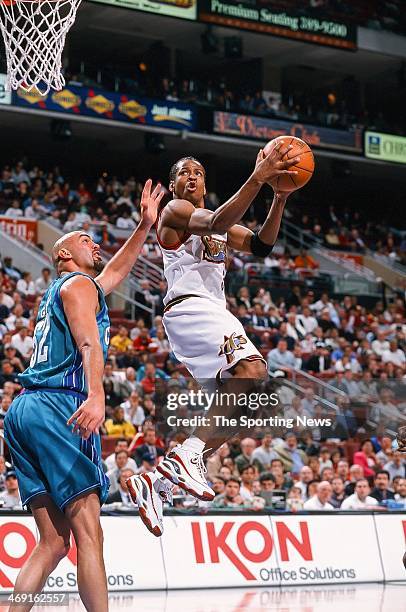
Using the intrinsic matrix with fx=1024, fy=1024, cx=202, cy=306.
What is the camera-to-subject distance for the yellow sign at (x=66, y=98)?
2236 centimetres

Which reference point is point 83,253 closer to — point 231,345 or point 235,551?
point 231,345

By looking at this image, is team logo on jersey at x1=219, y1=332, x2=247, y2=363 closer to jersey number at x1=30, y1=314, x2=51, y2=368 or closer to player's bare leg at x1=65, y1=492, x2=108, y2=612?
jersey number at x1=30, y1=314, x2=51, y2=368

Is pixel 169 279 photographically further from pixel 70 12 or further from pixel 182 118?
pixel 182 118

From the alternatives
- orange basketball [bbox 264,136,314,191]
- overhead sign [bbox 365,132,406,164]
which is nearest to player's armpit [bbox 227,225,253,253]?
orange basketball [bbox 264,136,314,191]

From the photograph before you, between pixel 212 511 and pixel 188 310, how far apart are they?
4.94m

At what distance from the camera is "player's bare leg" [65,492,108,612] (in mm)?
5102

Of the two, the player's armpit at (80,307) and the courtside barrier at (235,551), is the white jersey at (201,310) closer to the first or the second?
the player's armpit at (80,307)

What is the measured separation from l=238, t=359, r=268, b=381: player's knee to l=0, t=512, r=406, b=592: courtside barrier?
4.23m

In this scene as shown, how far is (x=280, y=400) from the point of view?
1102 centimetres

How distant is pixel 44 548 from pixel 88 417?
0.73 metres

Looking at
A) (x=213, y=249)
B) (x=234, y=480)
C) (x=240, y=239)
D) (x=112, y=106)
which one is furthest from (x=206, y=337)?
(x=112, y=106)

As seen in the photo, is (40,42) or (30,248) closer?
(40,42)

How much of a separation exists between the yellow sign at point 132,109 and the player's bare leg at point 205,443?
17580 millimetres

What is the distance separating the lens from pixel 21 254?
Result: 2047 cm
